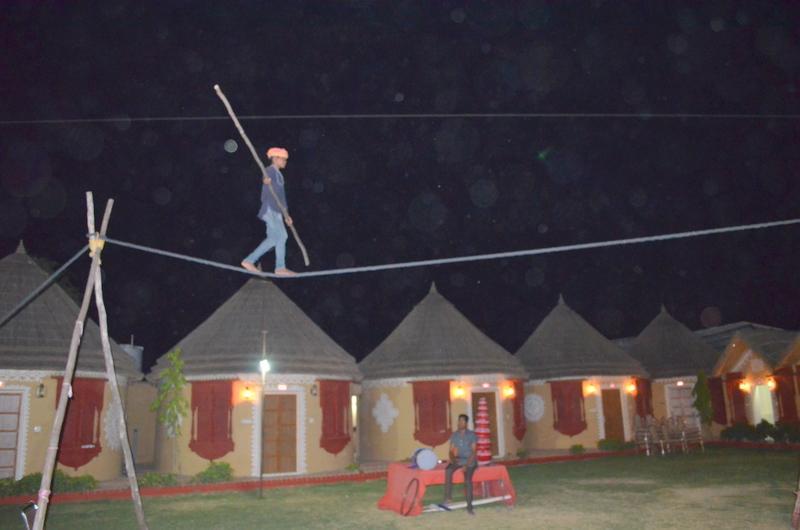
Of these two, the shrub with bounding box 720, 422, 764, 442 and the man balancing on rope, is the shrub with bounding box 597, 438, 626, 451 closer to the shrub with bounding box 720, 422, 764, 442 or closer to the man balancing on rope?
the shrub with bounding box 720, 422, 764, 442

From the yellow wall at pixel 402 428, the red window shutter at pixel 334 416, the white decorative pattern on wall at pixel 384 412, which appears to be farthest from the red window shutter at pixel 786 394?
the red window shutter at pixel 334 416

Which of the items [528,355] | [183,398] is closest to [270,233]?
[183,398]

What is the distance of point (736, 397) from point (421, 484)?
23519 millimetres

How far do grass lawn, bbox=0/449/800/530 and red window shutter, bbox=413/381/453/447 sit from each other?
5182mm

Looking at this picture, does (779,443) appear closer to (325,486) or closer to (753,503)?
(753,503)

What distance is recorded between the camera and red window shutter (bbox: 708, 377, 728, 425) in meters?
31.5

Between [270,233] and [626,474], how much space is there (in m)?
14.2

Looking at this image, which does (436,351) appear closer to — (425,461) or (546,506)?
(546,506)

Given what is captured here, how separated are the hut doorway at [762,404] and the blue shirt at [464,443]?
2236 centimetres

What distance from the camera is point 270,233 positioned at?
10.3 meters

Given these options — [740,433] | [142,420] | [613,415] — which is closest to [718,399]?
[740,433]

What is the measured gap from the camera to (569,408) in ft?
92.3

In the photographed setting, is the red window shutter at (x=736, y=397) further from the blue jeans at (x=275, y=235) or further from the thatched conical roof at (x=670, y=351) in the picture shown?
the blue jeans at (x=275, y=235)

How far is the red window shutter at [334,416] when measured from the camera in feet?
72.5
